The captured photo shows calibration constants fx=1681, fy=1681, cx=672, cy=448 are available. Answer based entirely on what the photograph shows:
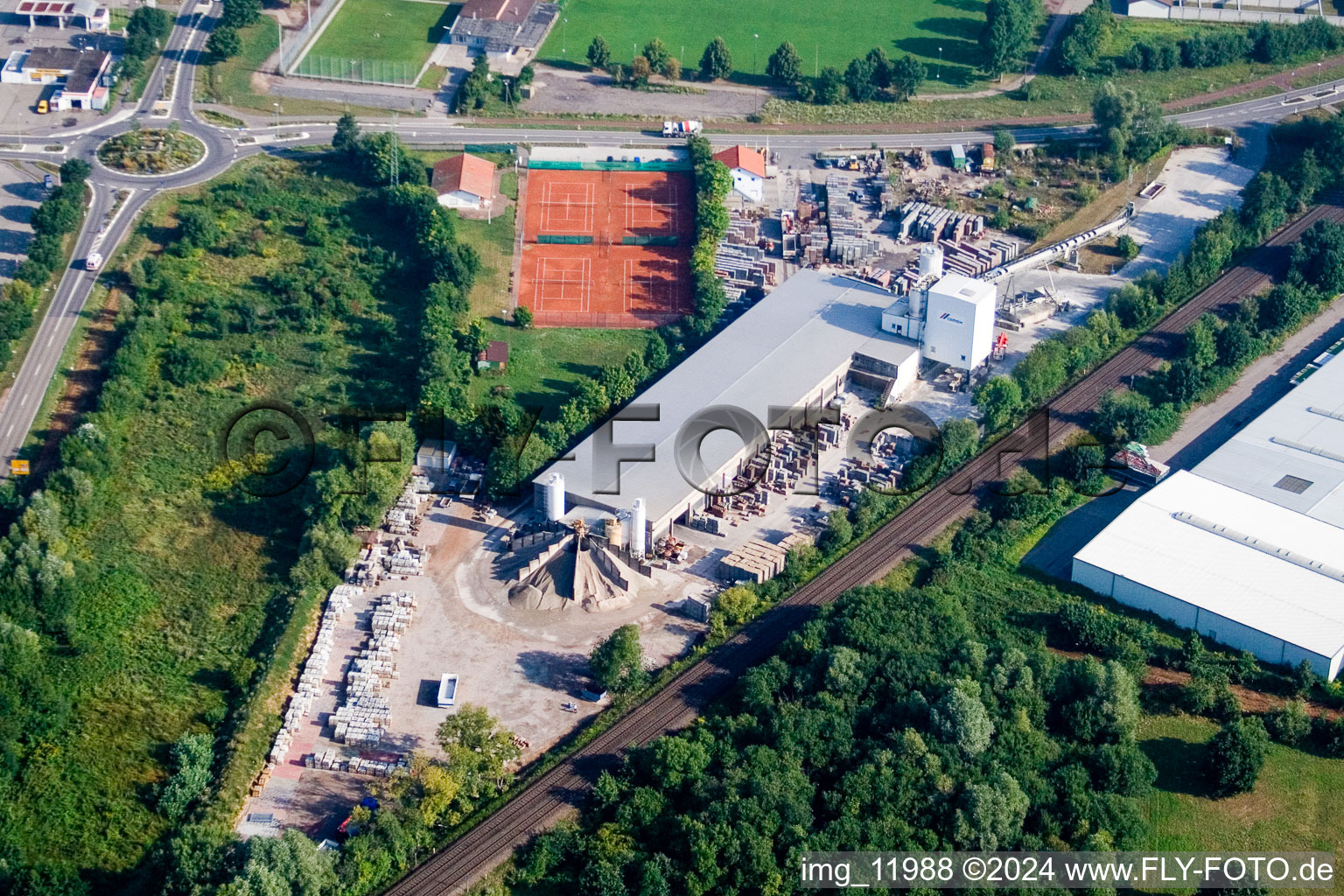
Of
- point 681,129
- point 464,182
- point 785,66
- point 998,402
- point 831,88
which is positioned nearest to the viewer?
point 998,402

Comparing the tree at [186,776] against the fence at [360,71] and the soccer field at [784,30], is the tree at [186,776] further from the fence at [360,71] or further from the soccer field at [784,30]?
the soccer field at [784,30]

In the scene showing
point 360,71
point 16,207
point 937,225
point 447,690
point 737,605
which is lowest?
point 447,690

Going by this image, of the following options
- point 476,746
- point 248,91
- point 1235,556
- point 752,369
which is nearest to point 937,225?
point 752,369

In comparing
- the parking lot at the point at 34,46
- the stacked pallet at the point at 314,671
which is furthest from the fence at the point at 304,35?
the stacked pallet at the point at 314,671

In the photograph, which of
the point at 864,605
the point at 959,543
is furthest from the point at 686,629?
the point at 959,543

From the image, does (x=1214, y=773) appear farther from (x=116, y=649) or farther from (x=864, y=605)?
(x=116, y=649)

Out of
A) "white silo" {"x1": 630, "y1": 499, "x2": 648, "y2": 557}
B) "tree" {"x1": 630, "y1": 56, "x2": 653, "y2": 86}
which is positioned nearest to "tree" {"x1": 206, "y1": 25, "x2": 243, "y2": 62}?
"tree" {"x1": 630, "y1": 56, "x2": 653, "y2": 86}

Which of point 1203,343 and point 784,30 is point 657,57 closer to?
point 784,30
